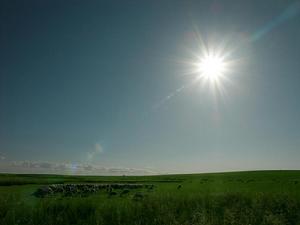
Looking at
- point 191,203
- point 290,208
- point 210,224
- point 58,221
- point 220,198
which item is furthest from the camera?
point 220,198

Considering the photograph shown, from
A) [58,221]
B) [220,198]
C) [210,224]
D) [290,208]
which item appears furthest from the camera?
[220,198]

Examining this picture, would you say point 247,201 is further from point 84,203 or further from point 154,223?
point 84,203

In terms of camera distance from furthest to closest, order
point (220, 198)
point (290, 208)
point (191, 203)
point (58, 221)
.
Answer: point (220, 198)
point (191, 203)
point (290, 208)
point (58, 221)

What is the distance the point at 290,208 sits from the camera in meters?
12.8

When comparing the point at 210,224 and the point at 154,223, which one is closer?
the point at 210,224

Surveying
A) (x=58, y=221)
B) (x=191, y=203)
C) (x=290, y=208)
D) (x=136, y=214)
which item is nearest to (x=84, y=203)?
(x=58, y=221)

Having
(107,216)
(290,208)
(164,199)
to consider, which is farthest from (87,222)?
(290,208)

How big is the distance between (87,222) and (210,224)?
595 centimetres

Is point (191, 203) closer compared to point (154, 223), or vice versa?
point (154, 223)

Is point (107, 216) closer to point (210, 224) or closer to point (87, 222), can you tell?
point (87, 222)

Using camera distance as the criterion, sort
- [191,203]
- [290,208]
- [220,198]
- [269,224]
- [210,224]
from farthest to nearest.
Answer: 1. [220,198]
2. [191,203]
3. [290,208]
4. [269,224]
5. [210,224]

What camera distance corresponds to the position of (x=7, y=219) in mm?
10695

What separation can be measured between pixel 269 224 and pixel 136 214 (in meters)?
6.36

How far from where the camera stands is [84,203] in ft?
44.7
